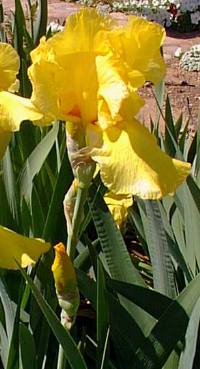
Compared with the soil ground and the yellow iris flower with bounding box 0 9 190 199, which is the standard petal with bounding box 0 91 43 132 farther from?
the soil ground

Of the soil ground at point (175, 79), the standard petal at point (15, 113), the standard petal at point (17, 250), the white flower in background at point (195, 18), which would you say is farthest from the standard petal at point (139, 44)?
the white flower in background at point (195, 18)

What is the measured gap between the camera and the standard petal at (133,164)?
85 centimetres

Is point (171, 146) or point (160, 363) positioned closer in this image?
point (160, 363)

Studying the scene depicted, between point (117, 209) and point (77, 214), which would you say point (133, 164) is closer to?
point (77, 214)

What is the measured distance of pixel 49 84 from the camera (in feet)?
3.00

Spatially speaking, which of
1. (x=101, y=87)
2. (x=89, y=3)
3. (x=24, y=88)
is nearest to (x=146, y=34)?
(x=101, y=87)

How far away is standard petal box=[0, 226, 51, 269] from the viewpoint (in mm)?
911

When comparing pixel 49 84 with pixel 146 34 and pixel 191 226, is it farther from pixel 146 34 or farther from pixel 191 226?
pixel 191 226

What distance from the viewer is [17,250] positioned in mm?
915

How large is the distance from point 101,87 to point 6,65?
14 cm

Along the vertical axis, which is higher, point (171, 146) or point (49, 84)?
point (49, 84)

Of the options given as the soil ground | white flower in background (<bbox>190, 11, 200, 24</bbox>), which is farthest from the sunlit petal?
white flower in background (<bbox>190, 11, 200, 24</bbox>)

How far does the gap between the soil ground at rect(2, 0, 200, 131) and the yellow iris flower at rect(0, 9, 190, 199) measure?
2102mm

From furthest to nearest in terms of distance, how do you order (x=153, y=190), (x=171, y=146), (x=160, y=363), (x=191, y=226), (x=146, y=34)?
(x=171, y=146) < (x=191, y=226) < (x=160, y=363) < (x=146, y=34) < (x=153, y=190)
